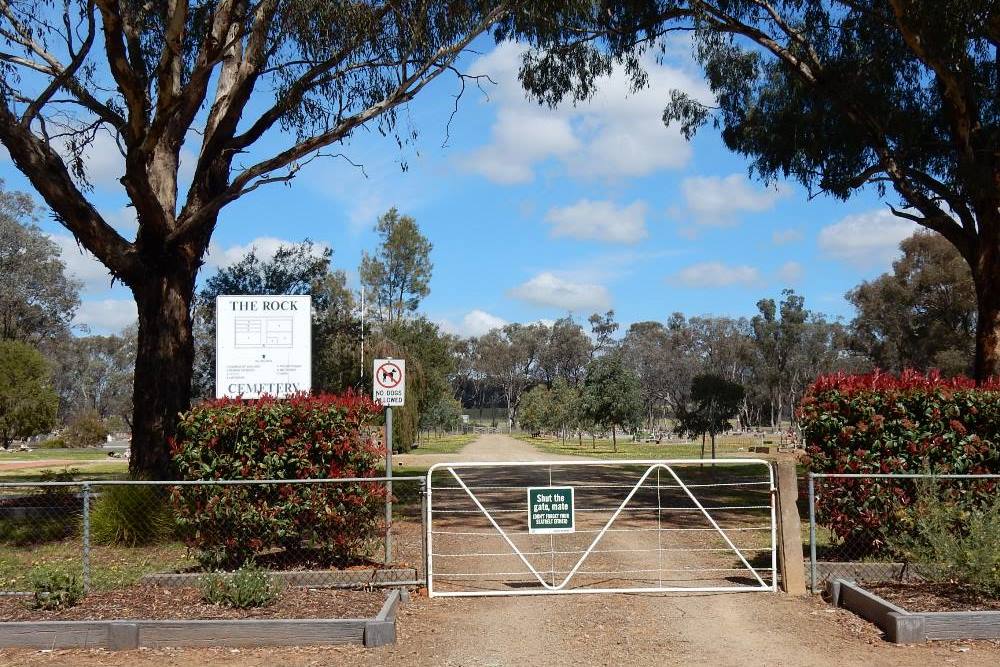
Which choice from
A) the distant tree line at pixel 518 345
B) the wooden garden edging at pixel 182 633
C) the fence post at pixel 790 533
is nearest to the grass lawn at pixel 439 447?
the distant tree line at pixel 518 345

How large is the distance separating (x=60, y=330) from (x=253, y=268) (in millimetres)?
43894

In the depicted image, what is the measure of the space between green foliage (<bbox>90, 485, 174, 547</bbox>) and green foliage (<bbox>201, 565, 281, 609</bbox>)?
4.37m

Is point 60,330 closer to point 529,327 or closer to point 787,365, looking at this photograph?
point 529,327

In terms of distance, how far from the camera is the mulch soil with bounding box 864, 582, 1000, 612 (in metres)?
8.07

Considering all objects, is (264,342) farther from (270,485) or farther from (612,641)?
(612,641)

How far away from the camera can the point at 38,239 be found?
206 ft

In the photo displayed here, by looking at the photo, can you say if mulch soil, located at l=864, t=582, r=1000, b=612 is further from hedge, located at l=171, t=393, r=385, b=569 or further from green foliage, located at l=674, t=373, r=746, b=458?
green foliage, located at l=674, t=373, r=746, b=458

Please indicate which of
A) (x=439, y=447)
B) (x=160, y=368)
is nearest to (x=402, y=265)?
(x=439, y=447)

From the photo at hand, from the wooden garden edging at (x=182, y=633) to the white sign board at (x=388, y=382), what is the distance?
3370mm

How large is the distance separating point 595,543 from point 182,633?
3.99 m

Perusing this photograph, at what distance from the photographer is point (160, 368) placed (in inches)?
587

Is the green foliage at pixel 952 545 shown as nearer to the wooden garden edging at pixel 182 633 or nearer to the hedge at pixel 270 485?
the wooden garden edging at pixel 182 633

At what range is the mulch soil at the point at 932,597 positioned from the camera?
8.07m

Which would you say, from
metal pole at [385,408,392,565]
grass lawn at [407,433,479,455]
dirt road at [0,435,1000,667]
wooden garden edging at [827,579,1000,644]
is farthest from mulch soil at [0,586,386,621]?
grass lawn at [407,433,479,455]
